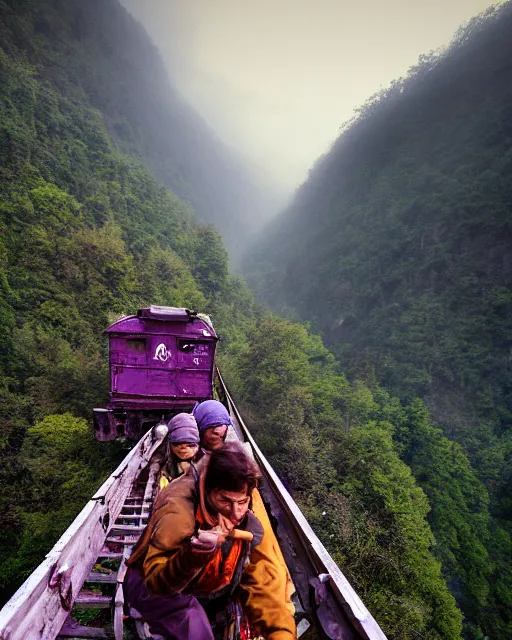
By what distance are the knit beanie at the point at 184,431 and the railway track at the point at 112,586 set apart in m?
0.76

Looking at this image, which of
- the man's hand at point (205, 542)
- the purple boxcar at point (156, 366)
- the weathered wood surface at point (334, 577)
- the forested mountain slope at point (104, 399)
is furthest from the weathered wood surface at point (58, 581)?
the forested mountain slope at point (104, 399)

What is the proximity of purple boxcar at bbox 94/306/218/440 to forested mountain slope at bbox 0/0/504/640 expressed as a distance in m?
1.91

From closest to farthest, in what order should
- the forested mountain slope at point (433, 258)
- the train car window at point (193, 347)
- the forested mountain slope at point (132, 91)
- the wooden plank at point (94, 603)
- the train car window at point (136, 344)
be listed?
the wooden plank at point (94, 603)
the train car window at point (136, 344)
the train car window at point (193, 347)
the forested mountain slope at point (433, 258)
the forested mountain slope at point (132, 91)

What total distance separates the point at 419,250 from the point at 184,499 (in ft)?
108

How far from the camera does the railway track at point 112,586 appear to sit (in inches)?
65.4

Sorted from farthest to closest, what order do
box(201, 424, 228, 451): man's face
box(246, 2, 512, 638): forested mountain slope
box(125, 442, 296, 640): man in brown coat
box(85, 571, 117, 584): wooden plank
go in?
1. box(246, 2, 512, 638): forested mountain slope
2. box(201, 424, 228, 451): man's face
3. box(85, 571, 117, 584): wooden plank
4. box(125, 442, 296, 640): man in brown coat

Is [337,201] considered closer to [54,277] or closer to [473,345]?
[473,345]

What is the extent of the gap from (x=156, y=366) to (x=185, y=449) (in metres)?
4.66

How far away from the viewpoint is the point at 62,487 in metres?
7.62

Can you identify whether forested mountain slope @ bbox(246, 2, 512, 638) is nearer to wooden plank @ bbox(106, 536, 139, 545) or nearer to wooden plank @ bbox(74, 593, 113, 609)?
wooden plank @ bbox(106, 536, 139, 545)

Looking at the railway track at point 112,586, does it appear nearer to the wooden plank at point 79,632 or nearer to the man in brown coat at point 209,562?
the wooden plank at point 79,632

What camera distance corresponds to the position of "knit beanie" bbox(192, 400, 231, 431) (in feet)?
10.3

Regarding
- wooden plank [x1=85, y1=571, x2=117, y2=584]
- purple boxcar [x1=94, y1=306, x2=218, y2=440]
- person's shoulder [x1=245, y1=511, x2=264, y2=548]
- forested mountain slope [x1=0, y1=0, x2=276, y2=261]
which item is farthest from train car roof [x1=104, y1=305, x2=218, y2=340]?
forested mountain slope [x1=0, y1=0, x2=276, y2=261]

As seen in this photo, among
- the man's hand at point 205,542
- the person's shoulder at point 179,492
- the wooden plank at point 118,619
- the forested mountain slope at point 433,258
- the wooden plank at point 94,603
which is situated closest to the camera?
the man's hand at point 205,542
